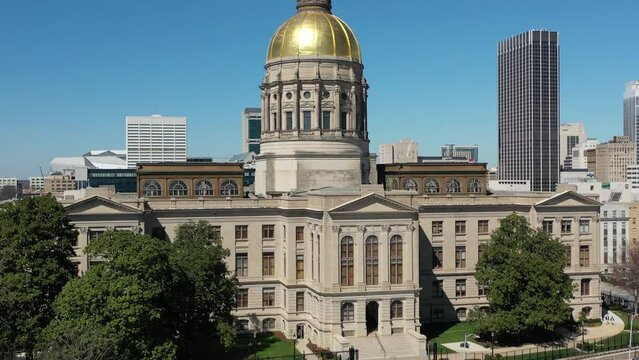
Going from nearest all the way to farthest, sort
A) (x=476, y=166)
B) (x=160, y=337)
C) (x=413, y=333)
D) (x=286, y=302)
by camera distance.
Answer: (x=160, y=337) < (x=413, y=333) < (x=286, y=302) < (x=476, y=166)

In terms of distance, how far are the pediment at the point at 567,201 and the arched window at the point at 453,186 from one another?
565 inches

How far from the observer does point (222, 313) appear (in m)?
66.5

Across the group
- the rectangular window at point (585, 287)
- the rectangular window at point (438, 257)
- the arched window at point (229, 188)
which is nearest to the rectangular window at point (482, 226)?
the rectangular window at point (438, 257)

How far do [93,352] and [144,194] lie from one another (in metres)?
42.8

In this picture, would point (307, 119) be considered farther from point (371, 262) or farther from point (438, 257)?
point (371, 262)

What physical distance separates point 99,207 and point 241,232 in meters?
16.2

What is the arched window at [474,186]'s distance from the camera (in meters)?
102

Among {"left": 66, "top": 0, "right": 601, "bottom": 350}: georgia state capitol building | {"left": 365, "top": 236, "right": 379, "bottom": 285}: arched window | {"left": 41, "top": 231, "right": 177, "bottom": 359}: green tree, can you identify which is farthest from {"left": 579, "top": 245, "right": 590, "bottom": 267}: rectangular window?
{"left": 41, "top": 231, "right": 177, "bottom": 359}: green tree

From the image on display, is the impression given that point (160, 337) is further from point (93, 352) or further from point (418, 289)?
point (418, 289)

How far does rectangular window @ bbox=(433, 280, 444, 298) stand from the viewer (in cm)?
8838

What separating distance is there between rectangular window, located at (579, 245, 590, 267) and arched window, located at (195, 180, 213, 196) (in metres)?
46.6

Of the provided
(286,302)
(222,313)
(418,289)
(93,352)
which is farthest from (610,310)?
(93,352)

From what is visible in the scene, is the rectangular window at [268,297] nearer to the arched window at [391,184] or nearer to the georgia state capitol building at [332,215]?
the georgia state capitol building at [332,215]

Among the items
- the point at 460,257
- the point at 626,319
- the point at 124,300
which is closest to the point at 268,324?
the point at 460,257
